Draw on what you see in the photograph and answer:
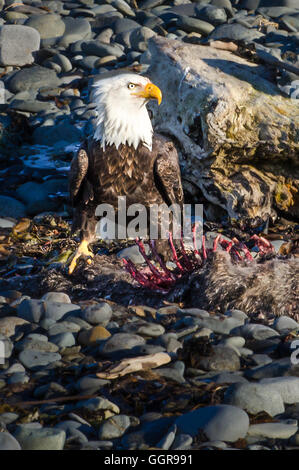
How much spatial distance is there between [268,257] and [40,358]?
6.03ft

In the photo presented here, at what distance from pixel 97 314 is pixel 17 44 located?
9.84m

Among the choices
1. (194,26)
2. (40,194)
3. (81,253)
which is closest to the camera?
(81,253)

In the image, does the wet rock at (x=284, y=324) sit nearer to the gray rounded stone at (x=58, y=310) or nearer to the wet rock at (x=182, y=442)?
the gray rounded stone at (x=58, y=310)

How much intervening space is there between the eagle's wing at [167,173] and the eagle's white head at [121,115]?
0.15m

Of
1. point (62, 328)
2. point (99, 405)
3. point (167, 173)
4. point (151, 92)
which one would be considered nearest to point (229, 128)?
point (167, 173)

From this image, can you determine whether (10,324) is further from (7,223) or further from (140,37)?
(140,37)

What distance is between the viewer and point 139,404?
3033 mm

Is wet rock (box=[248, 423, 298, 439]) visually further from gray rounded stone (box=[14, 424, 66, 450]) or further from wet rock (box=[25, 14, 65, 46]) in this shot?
wet rock (box=[25, 14, 65, 46])

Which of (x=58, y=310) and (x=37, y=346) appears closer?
(x=37, y=346)

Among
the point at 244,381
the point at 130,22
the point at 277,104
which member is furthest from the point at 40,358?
the point at 130,22

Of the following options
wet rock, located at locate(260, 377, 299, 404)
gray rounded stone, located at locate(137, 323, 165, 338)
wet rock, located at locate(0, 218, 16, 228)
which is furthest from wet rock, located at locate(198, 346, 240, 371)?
wet rock, located at locate(0, 218, 16, 228)

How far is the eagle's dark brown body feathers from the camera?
5.99 metres

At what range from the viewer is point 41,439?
264 centimetres

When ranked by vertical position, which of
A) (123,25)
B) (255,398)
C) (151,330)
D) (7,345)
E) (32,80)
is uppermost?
(255,398)
